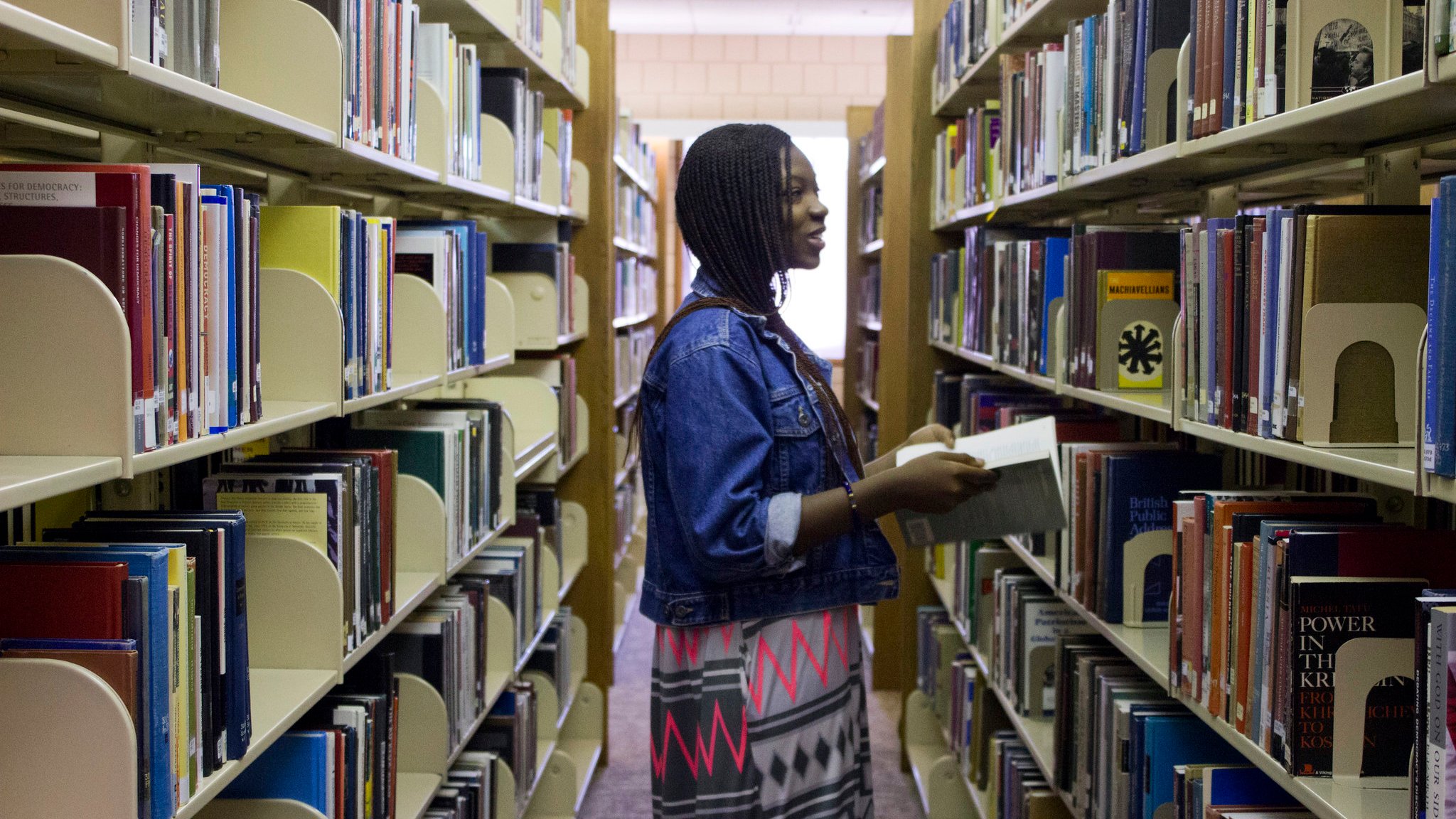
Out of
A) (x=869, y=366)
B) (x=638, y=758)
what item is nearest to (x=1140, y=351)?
(x=638, y=758)

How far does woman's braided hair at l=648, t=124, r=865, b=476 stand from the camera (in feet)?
5.94

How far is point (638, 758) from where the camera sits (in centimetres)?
405

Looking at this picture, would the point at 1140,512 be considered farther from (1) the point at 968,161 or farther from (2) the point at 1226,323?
(1) the point at 968,161

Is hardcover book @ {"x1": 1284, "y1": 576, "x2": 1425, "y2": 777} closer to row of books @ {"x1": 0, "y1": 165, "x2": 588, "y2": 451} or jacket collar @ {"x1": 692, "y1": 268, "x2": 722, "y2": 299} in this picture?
jacket collar @ {"x1": 692, "y1": 268, "x2": 722, "y2": 299}

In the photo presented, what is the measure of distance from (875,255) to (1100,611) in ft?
12.0

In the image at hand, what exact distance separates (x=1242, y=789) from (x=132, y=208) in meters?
1.38

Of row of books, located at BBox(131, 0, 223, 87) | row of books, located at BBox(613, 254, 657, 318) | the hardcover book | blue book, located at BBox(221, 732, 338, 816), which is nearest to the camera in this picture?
row of books, located at BBox(131, 0, 223, 87)

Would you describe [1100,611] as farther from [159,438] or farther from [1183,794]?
[159,438]

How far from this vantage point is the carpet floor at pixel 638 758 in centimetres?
360

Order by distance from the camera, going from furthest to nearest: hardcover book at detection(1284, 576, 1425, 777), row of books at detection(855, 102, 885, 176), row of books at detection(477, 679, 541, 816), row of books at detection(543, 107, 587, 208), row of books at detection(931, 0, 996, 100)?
row of books at detection(855, 102, 885, 176) < row of books at detection(543, 107, 587, 208) < row of books at detection(931, 0, 996, 100) < row of books at detection(477, 679, 541, 816) < hardcover book at detection(1284, 576, 1425, 777)

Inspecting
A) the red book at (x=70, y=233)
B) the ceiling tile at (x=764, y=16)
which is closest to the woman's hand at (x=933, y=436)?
the red book at (x=70, y=233)

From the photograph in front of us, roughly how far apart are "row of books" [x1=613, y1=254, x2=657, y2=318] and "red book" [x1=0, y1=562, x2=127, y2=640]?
3.70 metres

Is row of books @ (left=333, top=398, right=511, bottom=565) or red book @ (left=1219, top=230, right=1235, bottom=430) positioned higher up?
red book @ (left=1219, top=230, right=1235, bottom=430)

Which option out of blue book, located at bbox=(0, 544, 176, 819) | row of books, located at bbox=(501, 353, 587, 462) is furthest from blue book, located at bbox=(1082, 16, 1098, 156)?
row of books, located at bbox=(501, 353, 587, 462)
